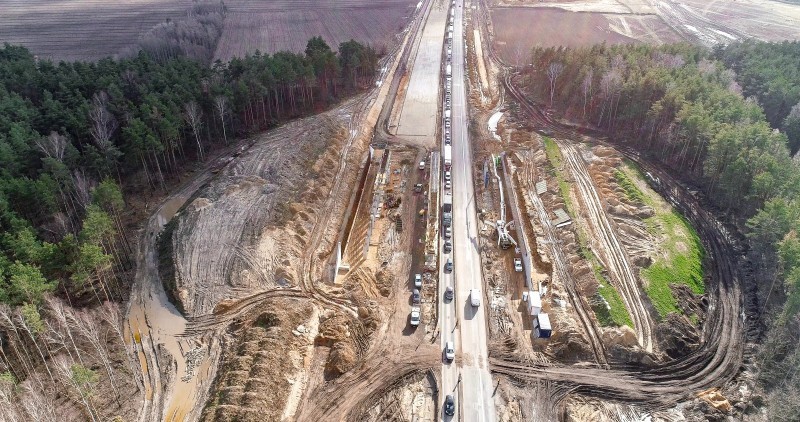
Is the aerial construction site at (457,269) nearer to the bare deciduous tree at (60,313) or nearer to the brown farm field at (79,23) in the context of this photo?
the bare deciduous tree at (60,313)

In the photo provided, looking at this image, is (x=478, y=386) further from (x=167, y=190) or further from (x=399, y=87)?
(x=399, y=87)

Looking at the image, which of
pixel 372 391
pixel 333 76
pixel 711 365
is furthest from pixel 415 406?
pixel 333 76

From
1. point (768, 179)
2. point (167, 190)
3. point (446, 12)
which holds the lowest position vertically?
point (167, 190)

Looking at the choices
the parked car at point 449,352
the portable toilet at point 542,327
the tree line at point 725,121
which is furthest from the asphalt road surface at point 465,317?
the tree line at point 725,121

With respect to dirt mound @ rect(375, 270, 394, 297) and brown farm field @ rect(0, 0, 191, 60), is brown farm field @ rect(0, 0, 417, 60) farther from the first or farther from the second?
dirt mound @ rect(375, 270, 394, 297)

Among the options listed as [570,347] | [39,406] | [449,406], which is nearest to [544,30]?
[570,347]

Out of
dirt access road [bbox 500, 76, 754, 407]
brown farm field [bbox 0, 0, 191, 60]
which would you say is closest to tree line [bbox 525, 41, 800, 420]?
dirt access road [bbox 500, 76, 754, 407]
